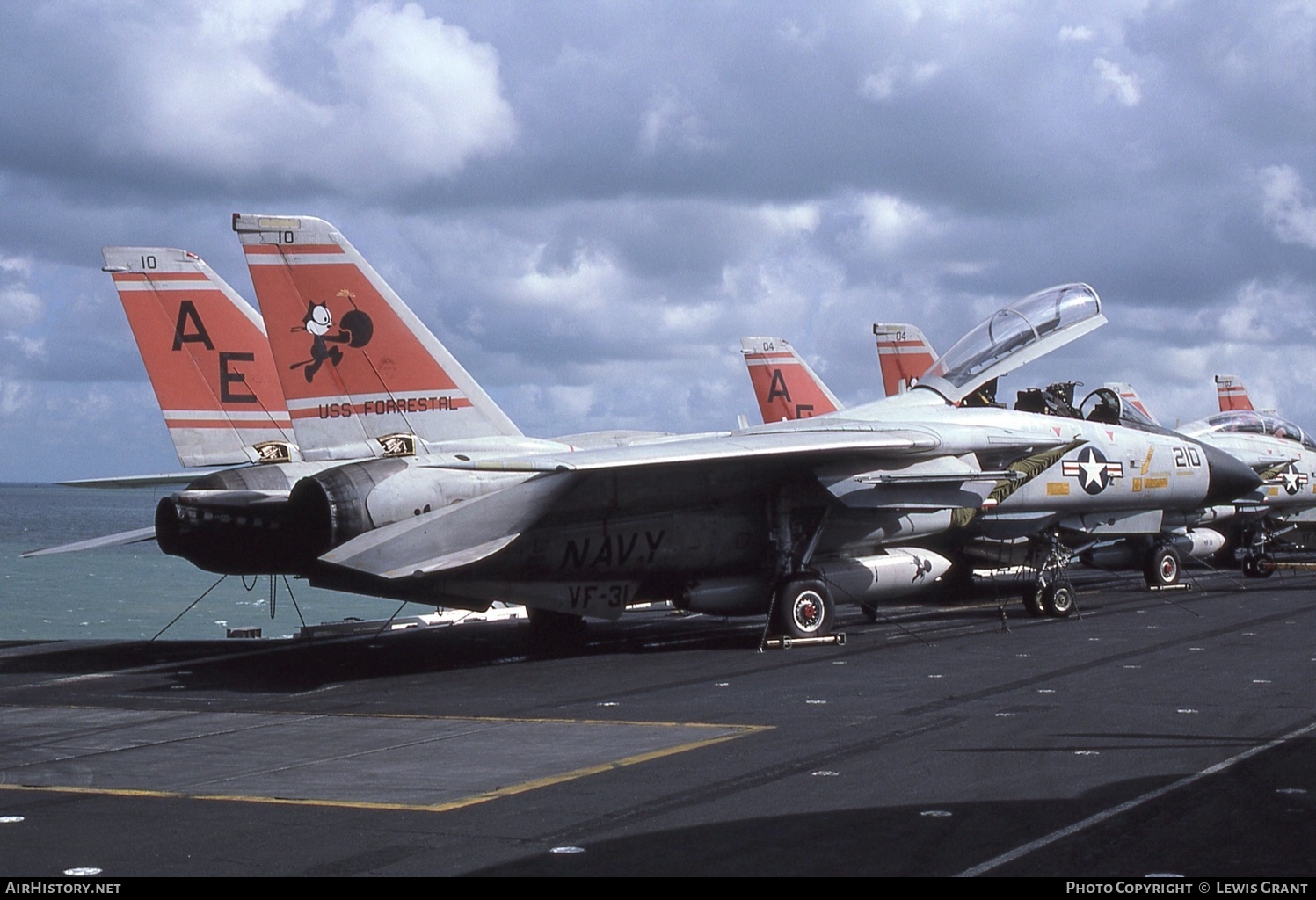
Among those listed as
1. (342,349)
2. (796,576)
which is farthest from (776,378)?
(342,349)

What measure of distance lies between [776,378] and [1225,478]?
13107 mm

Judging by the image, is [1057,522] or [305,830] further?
[1057,522]

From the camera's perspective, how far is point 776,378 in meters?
33.2

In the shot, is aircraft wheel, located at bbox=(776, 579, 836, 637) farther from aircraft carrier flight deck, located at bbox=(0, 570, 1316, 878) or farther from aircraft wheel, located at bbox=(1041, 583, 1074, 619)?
aircraft wheel, located at bbox=(1041, 583, 1074, 619)

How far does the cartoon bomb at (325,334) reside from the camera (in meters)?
14.9

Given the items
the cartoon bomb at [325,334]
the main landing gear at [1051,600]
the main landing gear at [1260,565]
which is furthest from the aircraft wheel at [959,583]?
the cartoon bomb at [325,334]

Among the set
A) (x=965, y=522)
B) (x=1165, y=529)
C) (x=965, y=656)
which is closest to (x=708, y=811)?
(x=965, y=656)

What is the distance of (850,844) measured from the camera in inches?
245

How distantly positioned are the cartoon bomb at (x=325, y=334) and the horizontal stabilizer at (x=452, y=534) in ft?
8.23

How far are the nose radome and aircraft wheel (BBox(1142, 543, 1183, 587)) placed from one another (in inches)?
78.6

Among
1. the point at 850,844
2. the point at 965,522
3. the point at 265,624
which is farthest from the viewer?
the point at 265,624

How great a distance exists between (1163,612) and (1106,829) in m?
14.3

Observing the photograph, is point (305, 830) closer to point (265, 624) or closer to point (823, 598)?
point (823, 598)

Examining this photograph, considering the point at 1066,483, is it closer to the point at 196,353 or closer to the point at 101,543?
the point at 196,353
